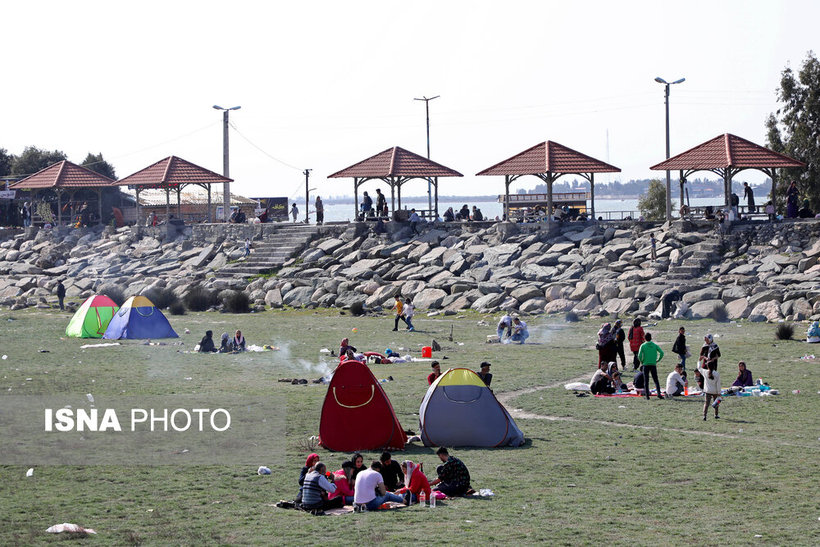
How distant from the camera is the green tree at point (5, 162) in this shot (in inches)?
3302

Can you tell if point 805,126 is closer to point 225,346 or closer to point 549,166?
point 549,166

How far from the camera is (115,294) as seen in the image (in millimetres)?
48938

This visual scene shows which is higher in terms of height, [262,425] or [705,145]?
[705,145]

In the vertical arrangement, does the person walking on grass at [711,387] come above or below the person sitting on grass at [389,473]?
above

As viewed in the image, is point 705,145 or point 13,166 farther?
point 13,166

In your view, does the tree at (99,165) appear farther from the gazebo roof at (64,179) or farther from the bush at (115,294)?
the bush at (115,294)

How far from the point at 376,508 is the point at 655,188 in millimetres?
62651

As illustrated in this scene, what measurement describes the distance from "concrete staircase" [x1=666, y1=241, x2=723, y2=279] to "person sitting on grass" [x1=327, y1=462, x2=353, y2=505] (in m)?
26.9

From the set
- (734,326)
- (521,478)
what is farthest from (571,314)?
(521,478)

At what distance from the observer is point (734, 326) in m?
33.1

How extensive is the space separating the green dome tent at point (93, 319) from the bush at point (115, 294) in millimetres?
12324

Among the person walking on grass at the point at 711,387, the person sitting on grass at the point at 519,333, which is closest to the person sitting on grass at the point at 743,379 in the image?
the person walking on grass at the point at 711,387

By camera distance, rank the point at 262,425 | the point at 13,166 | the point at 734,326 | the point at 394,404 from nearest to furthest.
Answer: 1. the point at 262,425
2. the point at 394,404
3. the point at 734,326
4. the point at 13,166

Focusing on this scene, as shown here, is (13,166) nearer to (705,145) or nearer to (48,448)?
(705,145)
